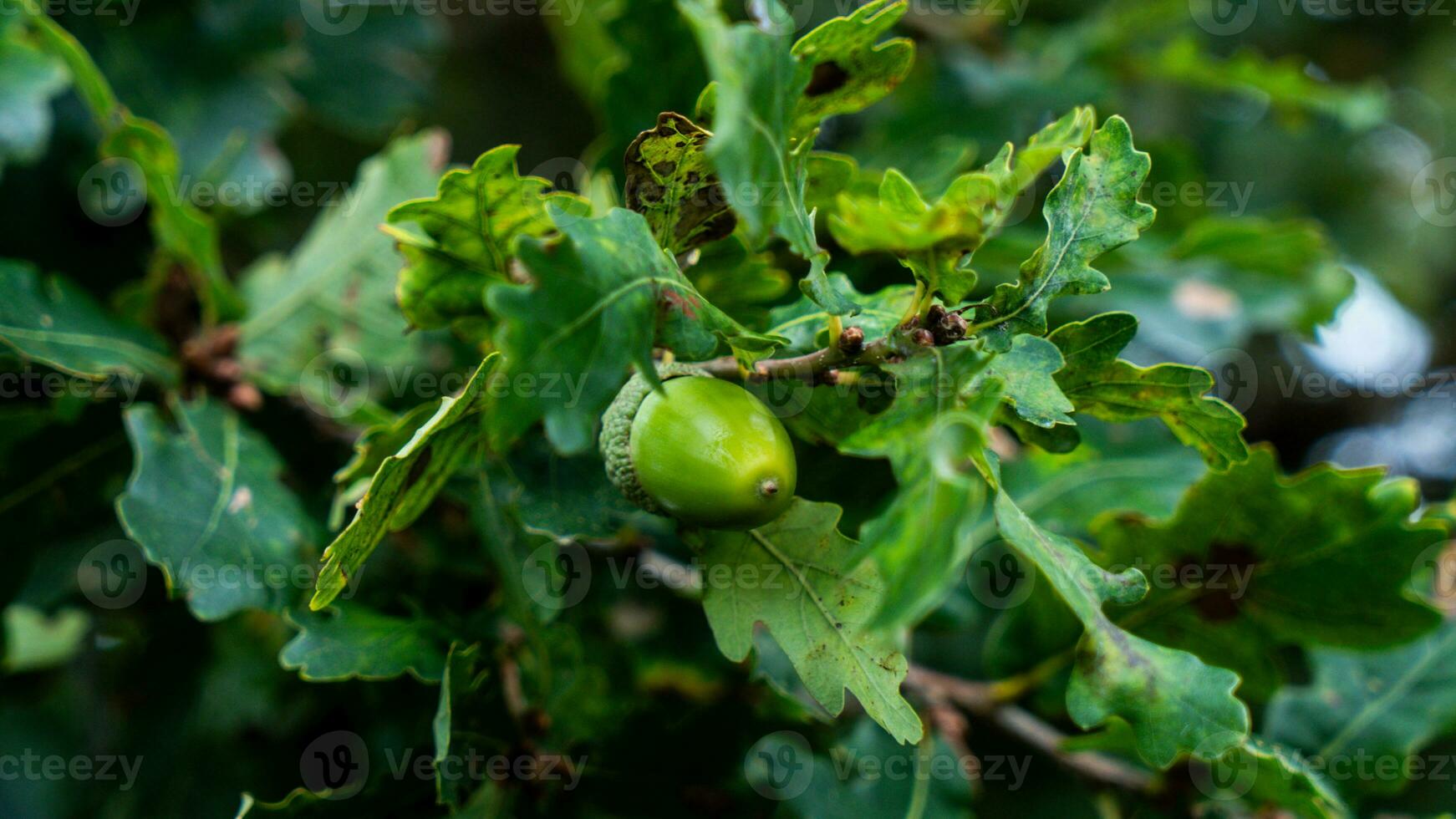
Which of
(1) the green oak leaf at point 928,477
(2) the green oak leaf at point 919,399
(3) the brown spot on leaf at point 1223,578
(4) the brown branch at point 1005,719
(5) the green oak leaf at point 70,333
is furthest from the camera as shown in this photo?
(4) the brown branch at point 1005,719

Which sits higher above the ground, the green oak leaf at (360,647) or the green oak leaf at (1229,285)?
the green oak leaf at (360,647)

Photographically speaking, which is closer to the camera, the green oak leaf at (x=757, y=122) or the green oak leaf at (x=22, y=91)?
the green oak leaf at (x=757, y=122)

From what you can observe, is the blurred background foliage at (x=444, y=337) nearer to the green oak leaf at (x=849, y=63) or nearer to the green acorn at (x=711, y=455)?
the green acorn at (x=711, y=455)

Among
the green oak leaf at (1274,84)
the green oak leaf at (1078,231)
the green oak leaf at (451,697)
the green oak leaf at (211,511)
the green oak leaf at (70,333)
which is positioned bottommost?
the green oak leaf at (1274,84)

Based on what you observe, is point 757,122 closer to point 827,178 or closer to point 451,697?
point 827,178

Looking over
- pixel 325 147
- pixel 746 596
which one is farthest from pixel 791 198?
pixel 325 147

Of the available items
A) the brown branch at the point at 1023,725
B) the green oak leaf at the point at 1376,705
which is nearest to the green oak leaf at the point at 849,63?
the brown branch at the point at 1023,725

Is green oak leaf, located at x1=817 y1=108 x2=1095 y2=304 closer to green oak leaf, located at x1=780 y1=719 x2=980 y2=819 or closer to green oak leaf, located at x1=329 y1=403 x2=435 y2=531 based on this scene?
green oak leaf, located at x1=329 y1=403 x2=435 y2=531
